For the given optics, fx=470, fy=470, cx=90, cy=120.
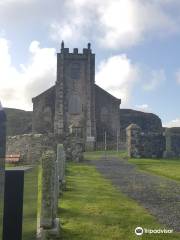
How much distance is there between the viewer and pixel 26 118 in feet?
213

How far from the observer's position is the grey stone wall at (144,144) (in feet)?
97.2

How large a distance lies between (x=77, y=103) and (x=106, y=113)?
3526 mm

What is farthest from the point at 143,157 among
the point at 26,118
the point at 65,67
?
the point at 26,118

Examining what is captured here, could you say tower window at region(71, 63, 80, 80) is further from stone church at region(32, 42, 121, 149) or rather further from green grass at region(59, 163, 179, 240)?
green grass at region(59, 163, 179, 240)

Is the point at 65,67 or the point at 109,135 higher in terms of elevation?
the point at 65,67

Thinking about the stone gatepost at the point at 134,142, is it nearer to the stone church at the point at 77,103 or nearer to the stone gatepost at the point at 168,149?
the stone gatepost at the point at 168,149

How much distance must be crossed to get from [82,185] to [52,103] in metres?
39.7

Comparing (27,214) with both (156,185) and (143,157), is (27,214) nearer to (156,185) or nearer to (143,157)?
(156,185)

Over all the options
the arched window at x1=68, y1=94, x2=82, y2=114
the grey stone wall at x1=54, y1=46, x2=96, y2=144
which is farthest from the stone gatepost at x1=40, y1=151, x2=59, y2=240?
the arched window at x1=68, y1=94, x2=82, y2=114

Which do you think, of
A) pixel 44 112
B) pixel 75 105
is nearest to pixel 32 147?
pixel 75 105

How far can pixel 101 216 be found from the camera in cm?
860

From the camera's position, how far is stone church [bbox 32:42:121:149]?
51531 mm

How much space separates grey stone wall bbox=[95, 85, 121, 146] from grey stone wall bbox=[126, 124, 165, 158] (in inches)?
852

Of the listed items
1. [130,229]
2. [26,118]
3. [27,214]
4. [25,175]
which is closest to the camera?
[25,175]
